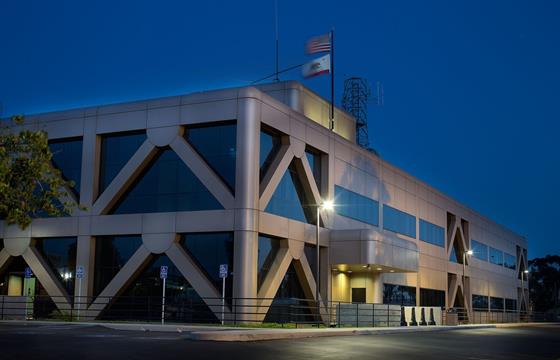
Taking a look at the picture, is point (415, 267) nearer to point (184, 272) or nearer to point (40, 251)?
point (184, 272)

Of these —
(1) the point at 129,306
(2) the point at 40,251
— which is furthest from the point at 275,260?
(2) the point at 40,251

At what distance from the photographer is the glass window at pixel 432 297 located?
62844 mm

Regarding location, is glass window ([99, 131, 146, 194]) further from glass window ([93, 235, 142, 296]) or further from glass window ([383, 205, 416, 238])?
glass window ([383, 205, 416, 238])

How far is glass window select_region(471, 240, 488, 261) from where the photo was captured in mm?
Answer: 81562

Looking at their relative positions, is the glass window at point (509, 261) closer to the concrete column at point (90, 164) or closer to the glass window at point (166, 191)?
the glass window at point (166, 191)

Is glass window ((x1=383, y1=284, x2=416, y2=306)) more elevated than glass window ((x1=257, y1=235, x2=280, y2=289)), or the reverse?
glass window ((x1=257, y1=235, x2=280, y2=289))

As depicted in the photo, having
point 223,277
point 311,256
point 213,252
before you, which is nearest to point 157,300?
point 213,252

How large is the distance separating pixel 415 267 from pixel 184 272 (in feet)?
63.9

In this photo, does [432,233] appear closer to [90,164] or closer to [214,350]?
[90,164]

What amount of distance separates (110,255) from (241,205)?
28.7 feet

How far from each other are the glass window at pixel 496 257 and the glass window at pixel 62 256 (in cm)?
6025

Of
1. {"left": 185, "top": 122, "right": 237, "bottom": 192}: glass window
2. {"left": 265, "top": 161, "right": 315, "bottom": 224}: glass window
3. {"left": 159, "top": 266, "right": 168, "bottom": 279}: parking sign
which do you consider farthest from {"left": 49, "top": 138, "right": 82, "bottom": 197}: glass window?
{"left": 265, "top": 161, "right": 315, "bottom": 224}: glass window

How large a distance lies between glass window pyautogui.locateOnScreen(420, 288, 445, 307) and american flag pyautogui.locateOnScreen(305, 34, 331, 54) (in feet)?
79.3

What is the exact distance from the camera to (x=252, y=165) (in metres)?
38.2
